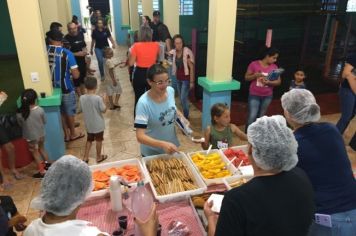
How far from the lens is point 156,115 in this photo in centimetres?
286

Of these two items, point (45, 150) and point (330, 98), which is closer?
point (45, 150)

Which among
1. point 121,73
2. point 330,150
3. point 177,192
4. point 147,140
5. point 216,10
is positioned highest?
point 216,10

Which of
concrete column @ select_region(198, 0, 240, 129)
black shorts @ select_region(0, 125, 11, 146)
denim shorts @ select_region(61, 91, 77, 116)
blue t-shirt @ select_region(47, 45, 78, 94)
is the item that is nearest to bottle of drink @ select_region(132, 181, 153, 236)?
black shorts @ select_region(0, 125, 11, 146)

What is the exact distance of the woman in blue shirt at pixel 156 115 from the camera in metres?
2.76

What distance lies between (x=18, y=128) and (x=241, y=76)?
219 inches

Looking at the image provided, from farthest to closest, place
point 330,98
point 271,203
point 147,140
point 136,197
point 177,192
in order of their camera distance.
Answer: point 330,98
point 147,140
point 177,192
point 136,197
point 271,203

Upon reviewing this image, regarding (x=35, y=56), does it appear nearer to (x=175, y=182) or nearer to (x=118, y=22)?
(x=175, y=182)

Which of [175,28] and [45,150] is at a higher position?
[175,28]

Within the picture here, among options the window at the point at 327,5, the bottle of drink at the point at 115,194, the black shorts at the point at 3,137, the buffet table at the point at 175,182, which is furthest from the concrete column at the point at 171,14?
the bottle of drink at the point at 115,194

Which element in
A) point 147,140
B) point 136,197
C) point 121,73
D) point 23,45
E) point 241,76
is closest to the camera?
point 136,197

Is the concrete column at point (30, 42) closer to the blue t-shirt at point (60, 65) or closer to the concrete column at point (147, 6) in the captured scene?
the blue t-shirt at point (60, 65)

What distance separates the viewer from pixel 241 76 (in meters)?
8.20

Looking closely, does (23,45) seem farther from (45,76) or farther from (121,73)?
(121,73)

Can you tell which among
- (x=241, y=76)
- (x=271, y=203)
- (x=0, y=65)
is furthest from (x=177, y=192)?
(x=0, y=65)
